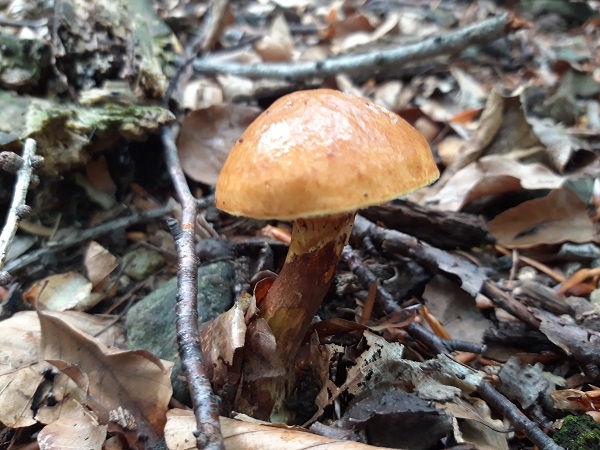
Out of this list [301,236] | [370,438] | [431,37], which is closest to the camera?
[370,438]

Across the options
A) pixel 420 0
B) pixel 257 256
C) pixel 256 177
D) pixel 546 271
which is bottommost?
pixel 546 271

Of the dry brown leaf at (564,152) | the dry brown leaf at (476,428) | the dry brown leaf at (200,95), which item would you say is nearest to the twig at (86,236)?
the dry brown leaf at (200,95)

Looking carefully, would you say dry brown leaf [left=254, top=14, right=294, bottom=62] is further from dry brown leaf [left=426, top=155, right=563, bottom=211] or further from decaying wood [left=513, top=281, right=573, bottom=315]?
decaying wood [left=513, top=281, right=573, bottom=315]

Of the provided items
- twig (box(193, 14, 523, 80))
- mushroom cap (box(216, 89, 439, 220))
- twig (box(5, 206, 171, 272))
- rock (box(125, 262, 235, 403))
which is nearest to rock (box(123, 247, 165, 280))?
twig (box(5, 206, 171, 272))

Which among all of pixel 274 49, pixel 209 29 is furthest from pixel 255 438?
pixel 209 29

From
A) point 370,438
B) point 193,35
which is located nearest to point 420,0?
point 193,35

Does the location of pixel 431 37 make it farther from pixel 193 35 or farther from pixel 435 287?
pixel 435 287

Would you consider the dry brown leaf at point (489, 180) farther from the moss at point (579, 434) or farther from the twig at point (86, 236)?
the twig at point (86, 236)
